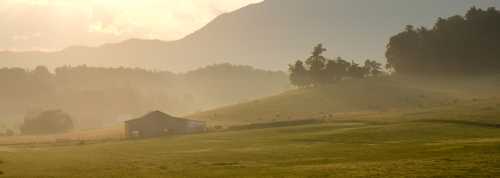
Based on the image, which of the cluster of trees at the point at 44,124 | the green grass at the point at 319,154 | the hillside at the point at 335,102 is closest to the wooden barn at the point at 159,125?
the green grass at the point at 319,154

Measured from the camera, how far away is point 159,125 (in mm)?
134250

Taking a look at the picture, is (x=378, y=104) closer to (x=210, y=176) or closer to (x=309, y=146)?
(x=309, y=146)

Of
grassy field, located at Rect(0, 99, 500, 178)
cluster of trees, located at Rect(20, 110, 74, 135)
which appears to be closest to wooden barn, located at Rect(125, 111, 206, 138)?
grassy field, located at Rect(0, 99, 500, 178)

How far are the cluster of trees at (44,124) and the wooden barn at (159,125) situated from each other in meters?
64.9

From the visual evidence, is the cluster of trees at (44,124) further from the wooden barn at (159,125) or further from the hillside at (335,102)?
the wooden barn at (159,125)

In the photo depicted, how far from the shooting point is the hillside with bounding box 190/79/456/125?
15855 cm

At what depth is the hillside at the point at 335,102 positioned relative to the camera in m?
159

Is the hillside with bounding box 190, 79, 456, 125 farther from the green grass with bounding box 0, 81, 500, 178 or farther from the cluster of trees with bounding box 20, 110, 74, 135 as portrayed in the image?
the cluster of trees with bounding box 20, 110, 74, 135

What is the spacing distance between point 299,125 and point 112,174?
70.0 meters

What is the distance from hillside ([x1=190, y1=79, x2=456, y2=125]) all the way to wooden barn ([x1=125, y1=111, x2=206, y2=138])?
18.4 m

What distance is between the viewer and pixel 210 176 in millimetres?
46344

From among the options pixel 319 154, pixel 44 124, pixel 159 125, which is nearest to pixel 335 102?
pixel 159 125

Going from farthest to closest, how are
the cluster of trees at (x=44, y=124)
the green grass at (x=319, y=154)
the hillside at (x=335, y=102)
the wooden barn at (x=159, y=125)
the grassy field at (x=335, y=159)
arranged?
1. the cluster of trees at (x=44, y=124)
2. the hillside at (x=335, y=102)
3. the wooden barn at (x=159, y=125)
4. the green grass at (x=319, y=154)
5. the grassy field at (x=335, y=159)

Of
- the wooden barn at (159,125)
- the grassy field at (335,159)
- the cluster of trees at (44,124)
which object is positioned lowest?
the grassy field at (335,159)
